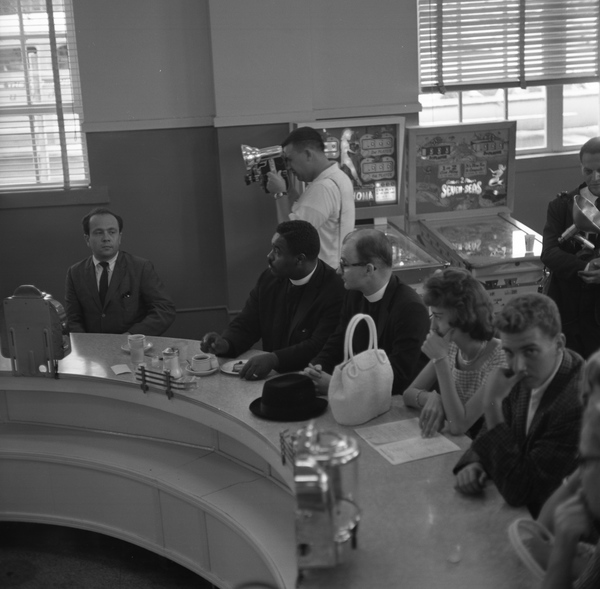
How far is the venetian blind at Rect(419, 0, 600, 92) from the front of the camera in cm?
600

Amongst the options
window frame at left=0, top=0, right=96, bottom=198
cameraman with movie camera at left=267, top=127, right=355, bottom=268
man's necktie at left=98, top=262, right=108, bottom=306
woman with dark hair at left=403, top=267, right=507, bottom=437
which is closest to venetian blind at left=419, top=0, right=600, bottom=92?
cameraman with movie camera at left=267, top=127, right=355, bottom=268

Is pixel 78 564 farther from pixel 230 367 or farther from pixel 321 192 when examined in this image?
pixel 321 192

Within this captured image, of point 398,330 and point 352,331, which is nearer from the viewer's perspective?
point 352,331

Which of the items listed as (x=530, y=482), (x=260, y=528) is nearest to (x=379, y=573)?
(x=530, y=482)

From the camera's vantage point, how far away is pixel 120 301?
4816 mm

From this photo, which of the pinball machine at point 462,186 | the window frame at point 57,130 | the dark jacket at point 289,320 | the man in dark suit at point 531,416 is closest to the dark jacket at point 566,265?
the pinball machine at point 462,186

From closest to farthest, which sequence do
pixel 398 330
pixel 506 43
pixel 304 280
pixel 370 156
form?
pixel 398 330 → pixel 304 280 → pixel 370 156 → pixel 506 43

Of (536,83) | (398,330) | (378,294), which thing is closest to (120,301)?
(378,294)

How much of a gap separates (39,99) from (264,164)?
68.2 inches

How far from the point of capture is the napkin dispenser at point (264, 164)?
17.0ft

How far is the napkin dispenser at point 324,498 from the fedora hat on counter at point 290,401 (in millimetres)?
885

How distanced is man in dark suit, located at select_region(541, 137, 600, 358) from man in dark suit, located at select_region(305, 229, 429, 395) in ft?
4.24

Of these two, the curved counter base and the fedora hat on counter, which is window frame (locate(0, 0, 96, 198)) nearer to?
the curved counter base

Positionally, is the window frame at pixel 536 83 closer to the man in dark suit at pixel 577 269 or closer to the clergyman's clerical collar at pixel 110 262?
the man in dark suit at pixel 577 269
